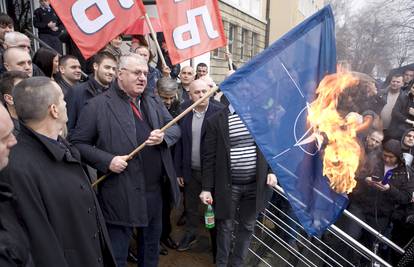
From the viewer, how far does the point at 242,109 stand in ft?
7.79

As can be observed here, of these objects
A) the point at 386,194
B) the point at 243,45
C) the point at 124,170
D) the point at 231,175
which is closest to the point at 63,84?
the point at 124,170

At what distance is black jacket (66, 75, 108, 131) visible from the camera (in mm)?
3434

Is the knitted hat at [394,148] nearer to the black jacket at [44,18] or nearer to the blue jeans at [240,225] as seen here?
the blue jeans at [240,225]

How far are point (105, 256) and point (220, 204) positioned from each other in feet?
4.30

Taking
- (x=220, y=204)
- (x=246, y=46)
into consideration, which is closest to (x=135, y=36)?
(x=220, y=204)

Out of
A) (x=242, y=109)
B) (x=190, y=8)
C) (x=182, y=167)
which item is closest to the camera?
(x=242, y=109)

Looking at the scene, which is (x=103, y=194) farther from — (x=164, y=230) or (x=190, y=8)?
(x=190, y=8)

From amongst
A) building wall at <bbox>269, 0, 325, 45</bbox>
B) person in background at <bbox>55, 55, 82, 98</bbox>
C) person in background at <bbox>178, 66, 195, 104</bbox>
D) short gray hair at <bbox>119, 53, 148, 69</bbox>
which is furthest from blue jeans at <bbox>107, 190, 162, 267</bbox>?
building wall at <bbox>269, 0, 325, 45</bbox>

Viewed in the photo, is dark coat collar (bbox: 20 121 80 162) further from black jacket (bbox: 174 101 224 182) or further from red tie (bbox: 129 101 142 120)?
black jacket (bbox: 174 101 224 182)

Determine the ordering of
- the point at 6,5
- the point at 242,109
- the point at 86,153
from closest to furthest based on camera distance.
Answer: the point at 242,109, the point at 86,153, the point at 6,5

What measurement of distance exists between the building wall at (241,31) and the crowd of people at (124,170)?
1217 cm

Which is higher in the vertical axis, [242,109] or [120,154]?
[242,109]

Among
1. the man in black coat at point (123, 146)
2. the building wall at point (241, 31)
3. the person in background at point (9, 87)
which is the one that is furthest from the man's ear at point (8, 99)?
the building wall at point (241, 31)

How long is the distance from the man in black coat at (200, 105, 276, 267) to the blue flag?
90cm
